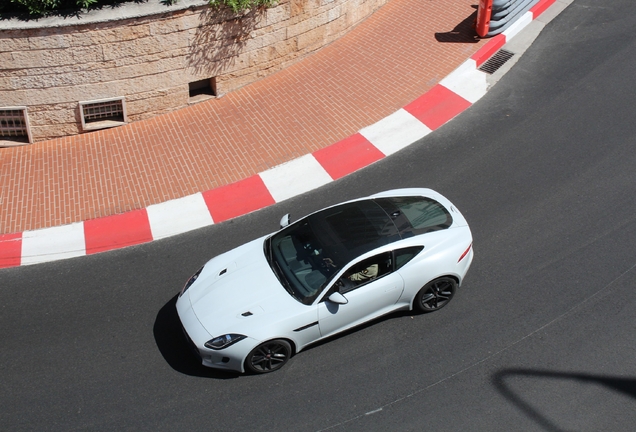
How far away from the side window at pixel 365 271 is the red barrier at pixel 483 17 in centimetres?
702

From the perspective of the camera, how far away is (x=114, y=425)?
791cm

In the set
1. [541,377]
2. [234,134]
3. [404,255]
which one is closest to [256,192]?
[234,134]

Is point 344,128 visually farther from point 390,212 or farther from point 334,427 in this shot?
point 334,427

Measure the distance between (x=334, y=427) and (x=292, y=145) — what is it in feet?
17.9

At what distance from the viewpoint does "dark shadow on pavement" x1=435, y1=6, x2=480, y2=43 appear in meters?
14.0

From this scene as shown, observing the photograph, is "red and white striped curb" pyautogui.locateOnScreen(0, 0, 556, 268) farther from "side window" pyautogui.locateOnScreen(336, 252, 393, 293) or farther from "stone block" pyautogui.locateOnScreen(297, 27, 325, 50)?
"side window" pyautogui.locateOnScreen(336, 252, 393, 293)

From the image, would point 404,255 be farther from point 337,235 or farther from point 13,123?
point 13,123

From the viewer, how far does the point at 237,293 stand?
8555 mm

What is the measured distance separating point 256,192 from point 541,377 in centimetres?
512

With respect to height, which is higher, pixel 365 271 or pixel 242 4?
pixel 242 4

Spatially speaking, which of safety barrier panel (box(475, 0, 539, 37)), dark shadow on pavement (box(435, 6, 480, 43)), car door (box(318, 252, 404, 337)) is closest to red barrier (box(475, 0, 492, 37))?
safety barrier panel (box(475, 0, 539, 37))

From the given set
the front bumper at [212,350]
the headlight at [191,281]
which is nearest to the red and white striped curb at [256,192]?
the headlight at [191,281]

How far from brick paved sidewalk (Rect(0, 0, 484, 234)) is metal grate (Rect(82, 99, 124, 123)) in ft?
0.85

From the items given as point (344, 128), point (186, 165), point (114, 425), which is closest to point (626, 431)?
point (114, 425)
